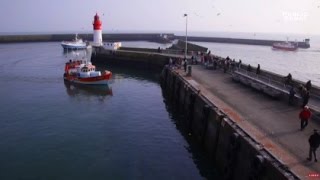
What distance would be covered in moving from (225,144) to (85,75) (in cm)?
3108

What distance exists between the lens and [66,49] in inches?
4168

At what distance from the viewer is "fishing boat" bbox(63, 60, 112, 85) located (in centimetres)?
4609

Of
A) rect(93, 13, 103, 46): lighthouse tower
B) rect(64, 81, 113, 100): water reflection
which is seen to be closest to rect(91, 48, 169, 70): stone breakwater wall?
rect(93, 13, 103, 46): lighthouse tower

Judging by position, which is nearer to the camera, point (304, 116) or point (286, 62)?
point (304, 116)

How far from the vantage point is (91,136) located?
26906 mm

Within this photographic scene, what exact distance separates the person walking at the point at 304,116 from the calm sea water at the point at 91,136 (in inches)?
226

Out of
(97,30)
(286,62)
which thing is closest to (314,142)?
(97,30)

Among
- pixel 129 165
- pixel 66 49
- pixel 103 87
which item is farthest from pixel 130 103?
pixel 66 49

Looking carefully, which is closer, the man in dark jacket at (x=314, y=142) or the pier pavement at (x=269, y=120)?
the man in dark jacket at (x=314, y=142)

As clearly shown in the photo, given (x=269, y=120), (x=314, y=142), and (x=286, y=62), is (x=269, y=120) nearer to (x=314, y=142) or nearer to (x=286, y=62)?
(x=314, y=142)

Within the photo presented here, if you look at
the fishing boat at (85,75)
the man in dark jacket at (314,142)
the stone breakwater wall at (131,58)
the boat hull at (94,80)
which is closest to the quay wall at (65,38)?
the stone breakwater wall at (131,58)

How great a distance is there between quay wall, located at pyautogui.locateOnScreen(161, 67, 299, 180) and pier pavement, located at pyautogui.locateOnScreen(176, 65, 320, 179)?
18.2 inches

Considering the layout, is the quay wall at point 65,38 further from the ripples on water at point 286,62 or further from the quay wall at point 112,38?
the ripples on water at point 286,62

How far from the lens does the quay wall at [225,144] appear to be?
14.2 m
